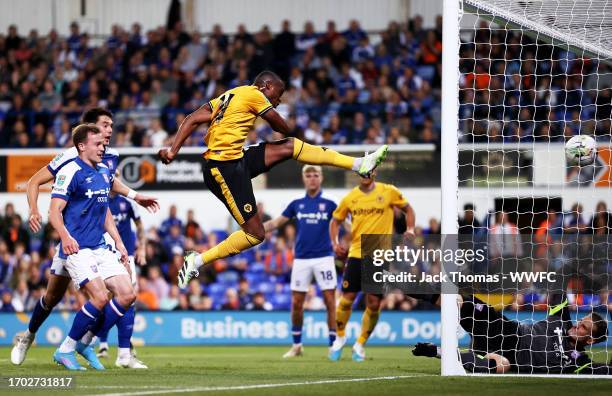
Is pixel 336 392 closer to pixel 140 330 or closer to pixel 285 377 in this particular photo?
pixel 285 377

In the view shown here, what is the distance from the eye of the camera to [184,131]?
9.35 m

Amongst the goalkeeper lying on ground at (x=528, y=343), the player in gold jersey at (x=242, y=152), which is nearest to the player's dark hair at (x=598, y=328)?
the goalkeeper lying on ground at (x=528, y=343)

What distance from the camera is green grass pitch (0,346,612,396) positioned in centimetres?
734

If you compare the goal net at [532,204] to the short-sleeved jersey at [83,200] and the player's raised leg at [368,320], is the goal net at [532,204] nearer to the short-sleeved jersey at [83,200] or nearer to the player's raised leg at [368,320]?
the player's raised leg at [368,320]

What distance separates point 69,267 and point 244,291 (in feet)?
32.6

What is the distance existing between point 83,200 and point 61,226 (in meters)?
0.48

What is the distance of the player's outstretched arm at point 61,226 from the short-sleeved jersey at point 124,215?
2571 millimetres

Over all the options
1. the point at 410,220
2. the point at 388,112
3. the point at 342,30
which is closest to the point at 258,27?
the point at 342,30

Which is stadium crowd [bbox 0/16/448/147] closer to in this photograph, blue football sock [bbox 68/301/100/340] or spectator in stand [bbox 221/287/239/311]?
spectator in stand [bbox 221/287/239/311]

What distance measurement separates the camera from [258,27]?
26.0 m

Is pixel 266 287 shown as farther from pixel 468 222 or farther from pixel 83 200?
pixel 83 200

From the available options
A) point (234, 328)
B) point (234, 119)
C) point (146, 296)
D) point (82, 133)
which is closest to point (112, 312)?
point (82, 133)

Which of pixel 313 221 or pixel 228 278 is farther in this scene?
pixel 228 278

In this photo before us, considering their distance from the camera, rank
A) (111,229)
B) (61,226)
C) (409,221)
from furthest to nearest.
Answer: (409,221)
(111,229)
(61,226)
